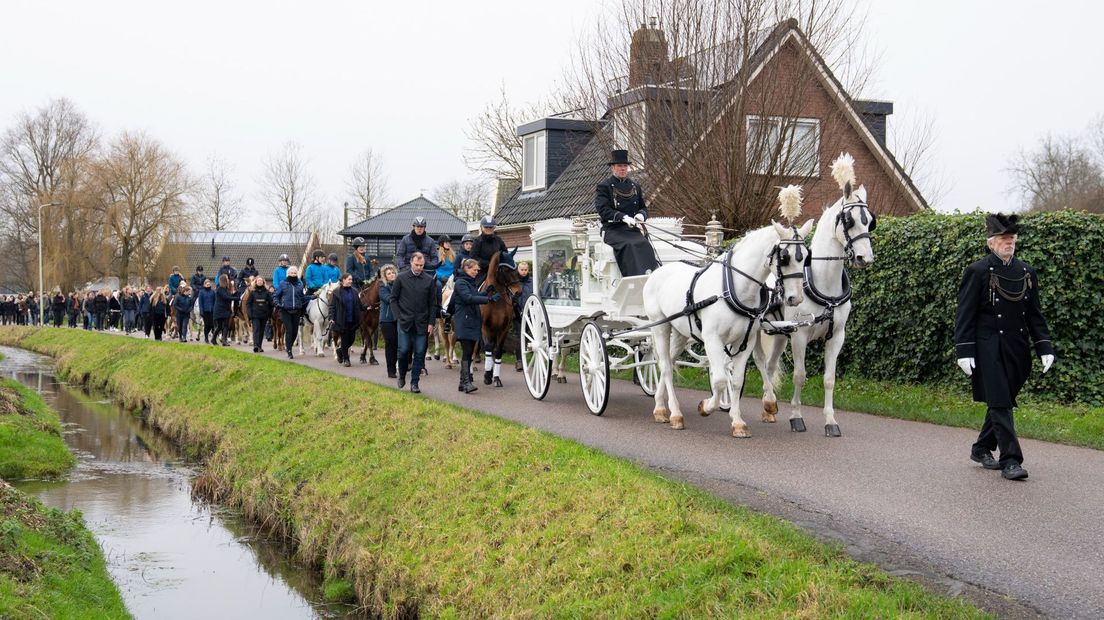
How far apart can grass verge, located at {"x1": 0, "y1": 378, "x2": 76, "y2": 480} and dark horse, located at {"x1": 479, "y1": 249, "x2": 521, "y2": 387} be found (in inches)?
230

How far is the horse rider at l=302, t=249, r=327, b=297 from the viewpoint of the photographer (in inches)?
925

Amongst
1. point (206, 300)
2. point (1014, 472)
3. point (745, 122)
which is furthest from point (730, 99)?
point (206, 300)

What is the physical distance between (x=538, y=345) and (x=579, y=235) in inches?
64.3

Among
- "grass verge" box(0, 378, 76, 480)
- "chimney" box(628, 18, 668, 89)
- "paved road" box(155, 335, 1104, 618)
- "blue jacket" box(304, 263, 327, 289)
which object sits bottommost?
"grass verge" box(0, 378, 76, 480)

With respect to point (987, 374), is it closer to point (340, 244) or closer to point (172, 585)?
point (172, 585)

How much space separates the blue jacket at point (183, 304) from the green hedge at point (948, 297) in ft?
71.1

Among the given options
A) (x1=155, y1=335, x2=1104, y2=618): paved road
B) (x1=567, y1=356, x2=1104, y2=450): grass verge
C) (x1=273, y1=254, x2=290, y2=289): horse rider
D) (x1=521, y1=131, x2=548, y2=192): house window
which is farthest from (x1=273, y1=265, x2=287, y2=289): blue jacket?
(x1=155, y1=335, x2=1104, y2=618): paved road

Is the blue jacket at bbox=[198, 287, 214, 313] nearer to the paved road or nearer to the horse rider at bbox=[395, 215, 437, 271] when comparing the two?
the horse rider at bbox=[395, 215, 437, 271]

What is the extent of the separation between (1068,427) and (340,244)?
72302 mm

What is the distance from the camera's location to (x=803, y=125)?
19.1 metres

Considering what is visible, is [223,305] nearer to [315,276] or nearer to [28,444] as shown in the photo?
[315,276]

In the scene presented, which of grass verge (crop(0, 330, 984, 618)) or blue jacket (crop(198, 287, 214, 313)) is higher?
blue jacket (crop(198, 287, 214, 313))

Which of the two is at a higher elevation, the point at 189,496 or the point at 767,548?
the point at 767,548

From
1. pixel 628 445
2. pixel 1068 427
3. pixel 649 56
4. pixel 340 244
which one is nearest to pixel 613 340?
pixel 628 445
